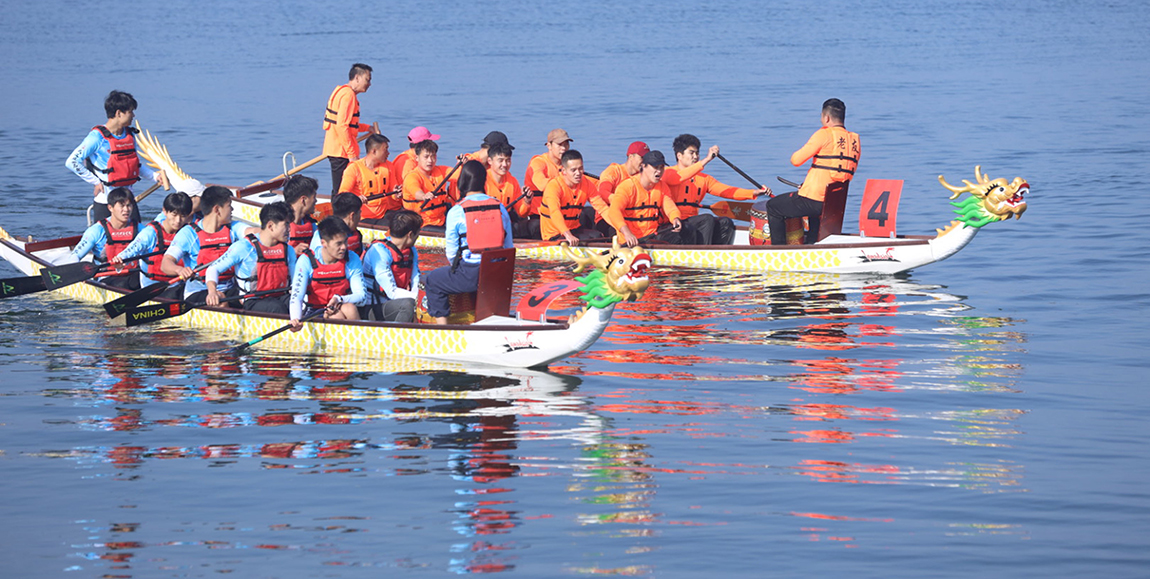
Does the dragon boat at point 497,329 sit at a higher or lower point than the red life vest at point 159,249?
lower

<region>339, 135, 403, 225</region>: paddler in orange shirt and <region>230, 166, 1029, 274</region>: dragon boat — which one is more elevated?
<region>339, 135, 403, 225</region>: paddler in orange shirt

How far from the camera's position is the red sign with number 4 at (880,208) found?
17375 millimetres

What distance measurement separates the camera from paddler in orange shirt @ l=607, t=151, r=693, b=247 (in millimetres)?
17109

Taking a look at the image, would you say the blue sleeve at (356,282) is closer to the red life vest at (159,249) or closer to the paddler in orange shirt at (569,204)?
Result: the red life vest at (159,249)

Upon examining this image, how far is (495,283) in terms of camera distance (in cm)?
1266

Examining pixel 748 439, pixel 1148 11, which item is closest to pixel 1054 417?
pixel 748 439

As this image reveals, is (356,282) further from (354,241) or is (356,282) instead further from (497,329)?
(497,329)

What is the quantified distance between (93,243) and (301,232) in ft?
9.94

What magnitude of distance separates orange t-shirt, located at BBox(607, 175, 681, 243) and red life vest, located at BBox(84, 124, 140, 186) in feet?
20.4

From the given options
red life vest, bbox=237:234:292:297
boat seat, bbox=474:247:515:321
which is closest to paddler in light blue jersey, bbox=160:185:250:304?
red life vest, bbox=237:234:292:297

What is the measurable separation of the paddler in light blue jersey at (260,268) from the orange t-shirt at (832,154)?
6744mm

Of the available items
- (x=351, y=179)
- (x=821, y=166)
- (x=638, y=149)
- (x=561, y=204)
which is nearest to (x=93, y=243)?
(x=351, y=179)

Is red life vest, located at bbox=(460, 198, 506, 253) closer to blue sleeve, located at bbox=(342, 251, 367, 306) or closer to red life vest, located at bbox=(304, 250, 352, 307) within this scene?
blue sleeve, located at bbox=(342, 251, 367, 306)

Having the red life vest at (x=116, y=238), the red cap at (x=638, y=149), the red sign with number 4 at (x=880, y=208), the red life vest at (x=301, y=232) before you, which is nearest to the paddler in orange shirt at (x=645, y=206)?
the red cap at (x=638, y=149)
